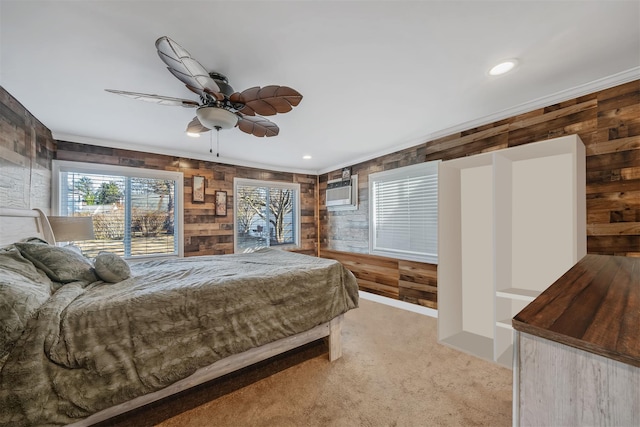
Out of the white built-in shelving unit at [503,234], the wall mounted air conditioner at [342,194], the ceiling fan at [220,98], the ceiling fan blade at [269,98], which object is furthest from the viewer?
the wall mounted air conditioner at [342,194]

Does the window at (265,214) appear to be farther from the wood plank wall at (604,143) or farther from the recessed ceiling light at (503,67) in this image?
the recessed ceiling light at (503,67)

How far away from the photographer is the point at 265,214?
4816 millimetres

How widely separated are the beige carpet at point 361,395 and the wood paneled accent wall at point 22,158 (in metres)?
2.27

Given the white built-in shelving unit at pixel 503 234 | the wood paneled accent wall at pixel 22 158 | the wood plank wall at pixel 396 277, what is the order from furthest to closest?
the wood plank wall at pixel 396 277
the wood paneled accent wall at pixel 22 158
the white built-in shelving unit at pixel 503 234

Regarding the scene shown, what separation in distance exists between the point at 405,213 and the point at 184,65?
310 centimetres

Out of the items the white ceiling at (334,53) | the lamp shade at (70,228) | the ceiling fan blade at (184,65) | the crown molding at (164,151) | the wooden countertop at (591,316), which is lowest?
the wooden countertop at (591,316)

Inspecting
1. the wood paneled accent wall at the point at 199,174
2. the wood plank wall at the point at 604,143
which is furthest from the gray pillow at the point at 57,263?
the wood plank wall at the point at 604,143

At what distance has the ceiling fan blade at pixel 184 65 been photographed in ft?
4.18

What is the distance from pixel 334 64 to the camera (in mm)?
1718

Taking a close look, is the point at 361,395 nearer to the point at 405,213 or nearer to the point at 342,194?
the point at 405,213

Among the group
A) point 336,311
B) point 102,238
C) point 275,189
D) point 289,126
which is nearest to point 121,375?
point 336,311

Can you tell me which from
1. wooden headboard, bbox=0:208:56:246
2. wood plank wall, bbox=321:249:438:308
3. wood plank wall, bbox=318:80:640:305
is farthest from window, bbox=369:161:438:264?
wooden headboard, bbox=0:208:56:246

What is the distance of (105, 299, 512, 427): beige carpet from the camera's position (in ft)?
4.95

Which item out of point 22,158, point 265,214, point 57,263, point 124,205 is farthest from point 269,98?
point 265,214
